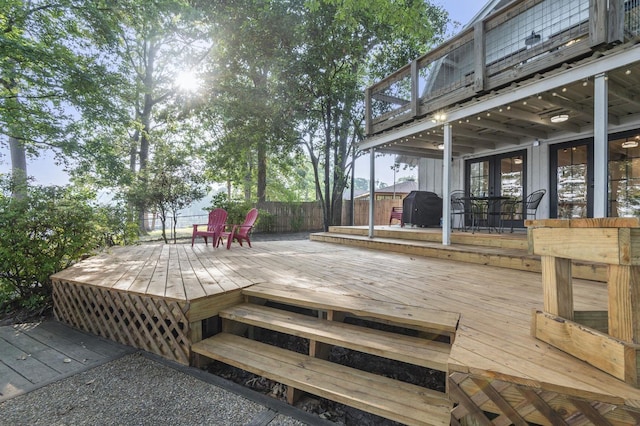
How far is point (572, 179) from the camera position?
18.5 feet

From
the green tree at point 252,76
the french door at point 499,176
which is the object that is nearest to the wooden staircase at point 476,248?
the french door at point 499,176

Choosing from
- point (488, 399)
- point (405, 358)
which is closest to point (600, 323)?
point (488, 399)

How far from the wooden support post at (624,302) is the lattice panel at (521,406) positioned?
0.90ft

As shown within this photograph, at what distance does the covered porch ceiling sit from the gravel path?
426cm

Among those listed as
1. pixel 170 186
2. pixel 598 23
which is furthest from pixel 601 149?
pixel 170 186

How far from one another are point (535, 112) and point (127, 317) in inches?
237

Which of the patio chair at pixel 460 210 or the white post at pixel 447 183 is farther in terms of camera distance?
the patio chair at pixel 460 210

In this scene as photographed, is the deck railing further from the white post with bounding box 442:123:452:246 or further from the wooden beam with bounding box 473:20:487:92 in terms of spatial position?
the white post with bounding box 442:123:452:246

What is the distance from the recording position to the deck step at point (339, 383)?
4.93 ft

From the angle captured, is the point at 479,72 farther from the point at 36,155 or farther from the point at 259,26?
the point at 36,155

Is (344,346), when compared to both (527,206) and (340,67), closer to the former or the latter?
(527,206)

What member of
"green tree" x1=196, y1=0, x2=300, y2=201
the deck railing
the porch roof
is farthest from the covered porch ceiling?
"green tree" x1=196, y1=0, x2=300, y2=201

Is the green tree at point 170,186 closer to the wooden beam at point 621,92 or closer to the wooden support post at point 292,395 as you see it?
the wooden support post at point 292,395

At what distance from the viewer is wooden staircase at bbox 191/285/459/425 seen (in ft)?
5.20
